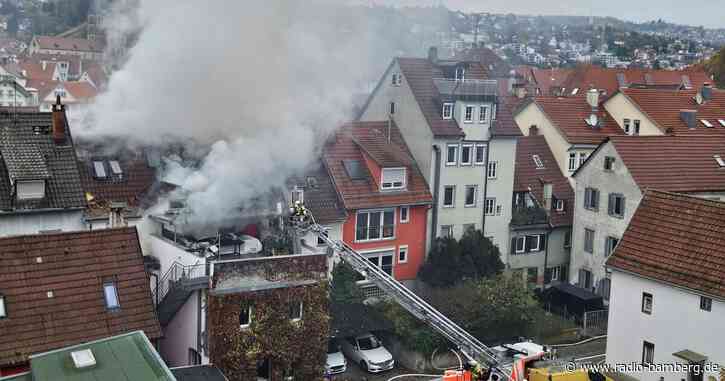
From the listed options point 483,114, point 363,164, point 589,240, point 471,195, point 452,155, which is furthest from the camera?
point 589,240

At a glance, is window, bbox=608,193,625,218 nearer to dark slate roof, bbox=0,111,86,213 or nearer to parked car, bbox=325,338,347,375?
parked car, bbox=325,338,347,375

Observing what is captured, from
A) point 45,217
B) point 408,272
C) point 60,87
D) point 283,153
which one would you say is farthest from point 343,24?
point 60,87

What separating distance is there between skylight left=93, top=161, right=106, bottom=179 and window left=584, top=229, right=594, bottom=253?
23.5 m

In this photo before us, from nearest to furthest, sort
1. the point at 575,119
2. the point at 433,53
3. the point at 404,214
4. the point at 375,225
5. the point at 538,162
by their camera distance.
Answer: the point at 375,225 < the point at 404,214 < the point at 433,53 < the point at 538,162 < the point at 575,119

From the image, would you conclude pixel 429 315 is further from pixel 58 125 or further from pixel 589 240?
pixel 589 240

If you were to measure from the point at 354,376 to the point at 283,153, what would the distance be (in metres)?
9.18

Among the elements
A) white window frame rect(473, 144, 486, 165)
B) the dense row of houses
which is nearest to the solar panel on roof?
the dense row of houses

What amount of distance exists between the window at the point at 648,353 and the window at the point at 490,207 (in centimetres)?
1486

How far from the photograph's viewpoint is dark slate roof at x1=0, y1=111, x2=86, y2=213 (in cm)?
2694

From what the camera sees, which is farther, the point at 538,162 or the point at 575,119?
the point at 575,119

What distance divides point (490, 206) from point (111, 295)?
22.5 metres

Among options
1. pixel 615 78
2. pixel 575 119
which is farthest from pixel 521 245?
pixel 615 78

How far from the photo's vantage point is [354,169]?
37.0 meters

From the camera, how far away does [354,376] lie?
2978 cm
